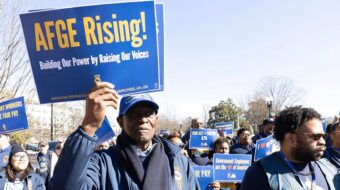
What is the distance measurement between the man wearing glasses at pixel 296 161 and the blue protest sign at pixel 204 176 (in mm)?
2324

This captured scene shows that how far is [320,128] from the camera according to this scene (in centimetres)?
323

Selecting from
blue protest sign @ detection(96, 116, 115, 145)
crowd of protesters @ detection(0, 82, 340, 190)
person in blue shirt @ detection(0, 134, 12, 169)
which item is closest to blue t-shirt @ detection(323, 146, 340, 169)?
crowd of protesters @ detection(0, 82, 340, 190)

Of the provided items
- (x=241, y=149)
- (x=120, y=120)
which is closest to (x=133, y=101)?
(x=120, y=120)

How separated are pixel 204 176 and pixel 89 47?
3.57 metres

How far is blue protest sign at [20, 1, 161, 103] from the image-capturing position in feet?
8.11

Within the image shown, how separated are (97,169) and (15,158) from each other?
4108mm

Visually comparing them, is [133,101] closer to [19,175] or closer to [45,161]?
[19,175]

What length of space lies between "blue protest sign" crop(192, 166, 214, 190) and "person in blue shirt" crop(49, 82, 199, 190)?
275cm

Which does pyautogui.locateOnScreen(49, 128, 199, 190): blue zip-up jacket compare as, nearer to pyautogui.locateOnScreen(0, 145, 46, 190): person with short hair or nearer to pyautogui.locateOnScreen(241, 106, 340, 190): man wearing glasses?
pyautogui.locateOnScreen(241, 106, 340, 190): man wearing glasses

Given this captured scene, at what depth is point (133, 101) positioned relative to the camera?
2.61 m

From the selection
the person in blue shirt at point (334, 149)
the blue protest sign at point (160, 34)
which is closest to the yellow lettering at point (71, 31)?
the blue protest sign at point (160, 34)

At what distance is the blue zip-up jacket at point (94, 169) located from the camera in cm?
191

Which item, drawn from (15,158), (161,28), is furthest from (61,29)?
(15,158)

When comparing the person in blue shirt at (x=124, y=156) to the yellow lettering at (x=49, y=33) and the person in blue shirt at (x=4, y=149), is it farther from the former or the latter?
the person in blue shirt at (x=4, y=149)
